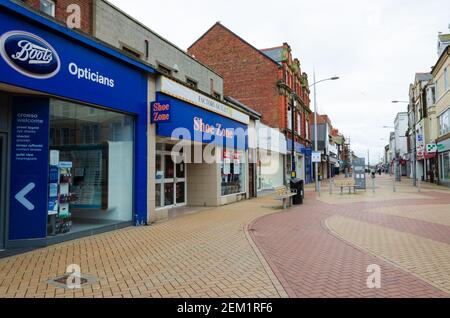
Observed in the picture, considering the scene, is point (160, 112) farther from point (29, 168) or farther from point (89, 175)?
point (29, 168)

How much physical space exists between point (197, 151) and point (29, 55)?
29.3ft

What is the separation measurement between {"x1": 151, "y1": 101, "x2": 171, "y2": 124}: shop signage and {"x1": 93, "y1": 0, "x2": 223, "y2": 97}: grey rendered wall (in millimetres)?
2812

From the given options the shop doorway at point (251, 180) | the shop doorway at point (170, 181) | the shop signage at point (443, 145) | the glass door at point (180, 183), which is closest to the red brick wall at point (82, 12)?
the shop doorway at point (170, 181)

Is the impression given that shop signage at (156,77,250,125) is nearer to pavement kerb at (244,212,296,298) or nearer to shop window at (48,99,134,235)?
shop window at (48,99,134,235)

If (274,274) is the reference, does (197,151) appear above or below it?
above

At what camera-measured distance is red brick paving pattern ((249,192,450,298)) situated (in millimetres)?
4464

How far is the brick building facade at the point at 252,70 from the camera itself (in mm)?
25781

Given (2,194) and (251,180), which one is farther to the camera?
(251,180)

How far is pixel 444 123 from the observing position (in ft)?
91.5

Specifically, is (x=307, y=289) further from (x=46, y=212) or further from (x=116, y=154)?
(x=116, y=154)

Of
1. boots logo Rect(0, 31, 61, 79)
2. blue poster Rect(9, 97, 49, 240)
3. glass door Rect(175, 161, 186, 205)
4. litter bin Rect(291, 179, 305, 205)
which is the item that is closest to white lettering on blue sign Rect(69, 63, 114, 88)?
boots logo Rect(0, 31, 61, 79)

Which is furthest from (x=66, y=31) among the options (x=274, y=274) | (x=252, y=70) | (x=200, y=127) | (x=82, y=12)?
(x=252, y=70)

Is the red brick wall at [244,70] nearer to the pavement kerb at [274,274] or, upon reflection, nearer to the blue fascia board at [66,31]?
the blue fascia board at [66,31]
